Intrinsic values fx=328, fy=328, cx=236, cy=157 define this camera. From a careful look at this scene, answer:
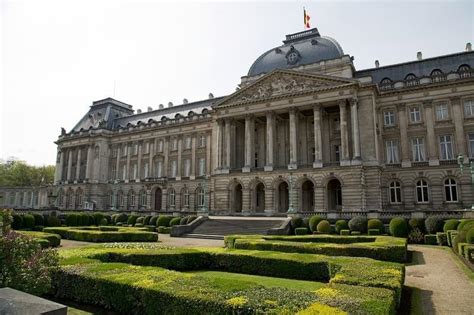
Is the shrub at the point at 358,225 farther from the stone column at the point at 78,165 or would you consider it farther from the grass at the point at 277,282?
the stone column at the point at 78,165

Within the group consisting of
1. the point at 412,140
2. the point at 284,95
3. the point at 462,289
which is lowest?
the point at 462,289

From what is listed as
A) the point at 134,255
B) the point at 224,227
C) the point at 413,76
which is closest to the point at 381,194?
the point at 413,76

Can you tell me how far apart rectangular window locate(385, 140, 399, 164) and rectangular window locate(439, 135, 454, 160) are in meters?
4.97

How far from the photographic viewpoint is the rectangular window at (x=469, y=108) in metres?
39.2

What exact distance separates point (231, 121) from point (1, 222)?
4228 cm

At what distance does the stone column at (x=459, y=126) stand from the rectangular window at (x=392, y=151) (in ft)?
21.9

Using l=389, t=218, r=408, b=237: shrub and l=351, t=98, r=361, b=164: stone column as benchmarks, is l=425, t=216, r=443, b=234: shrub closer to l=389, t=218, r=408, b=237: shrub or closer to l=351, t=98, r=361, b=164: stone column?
l=389, t=218, r=408, b=237: shrub

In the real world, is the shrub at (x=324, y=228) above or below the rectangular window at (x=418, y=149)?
below

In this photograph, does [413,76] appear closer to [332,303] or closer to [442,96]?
[442,96]

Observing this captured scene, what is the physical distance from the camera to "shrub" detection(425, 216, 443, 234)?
28094mm

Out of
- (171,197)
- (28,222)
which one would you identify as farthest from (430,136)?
(28,222)

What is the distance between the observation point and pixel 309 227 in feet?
109

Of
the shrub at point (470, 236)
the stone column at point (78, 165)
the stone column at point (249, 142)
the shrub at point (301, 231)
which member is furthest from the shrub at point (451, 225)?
the stone column at point (78, 165)

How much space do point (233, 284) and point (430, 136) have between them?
1602 inches
